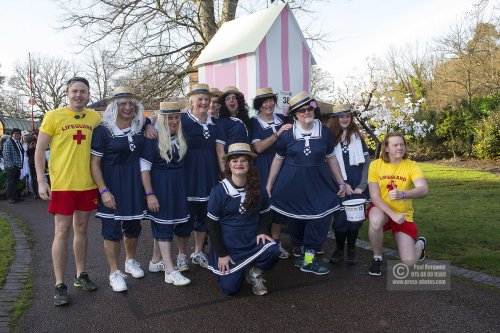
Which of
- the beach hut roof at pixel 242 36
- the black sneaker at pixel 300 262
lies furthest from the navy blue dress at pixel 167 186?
the beach hut roof at pixel 242 36

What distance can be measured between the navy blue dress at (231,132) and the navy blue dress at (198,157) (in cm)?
12

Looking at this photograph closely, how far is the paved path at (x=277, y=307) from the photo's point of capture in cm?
329

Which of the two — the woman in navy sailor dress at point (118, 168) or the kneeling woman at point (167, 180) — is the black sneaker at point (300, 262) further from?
the woman in navy sailor dress at point (118, 168)

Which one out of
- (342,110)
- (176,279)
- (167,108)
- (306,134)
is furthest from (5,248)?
(342,110)

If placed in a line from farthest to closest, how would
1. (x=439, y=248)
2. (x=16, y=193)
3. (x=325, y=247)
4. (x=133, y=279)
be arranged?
(x=16, y=193) → (x=325, y=247) → (x=439, y=248) → (x=133, y=279)

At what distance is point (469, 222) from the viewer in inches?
263

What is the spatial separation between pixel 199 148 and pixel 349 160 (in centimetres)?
164

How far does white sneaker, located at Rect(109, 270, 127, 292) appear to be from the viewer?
13.3 ft

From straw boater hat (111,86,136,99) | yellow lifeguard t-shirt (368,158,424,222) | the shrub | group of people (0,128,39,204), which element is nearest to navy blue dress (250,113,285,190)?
yellow lifeguard t-shirt (368,158,424,222)

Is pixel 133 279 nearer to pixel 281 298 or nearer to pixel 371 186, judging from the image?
pixel 281 298

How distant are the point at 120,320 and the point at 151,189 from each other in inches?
48.2

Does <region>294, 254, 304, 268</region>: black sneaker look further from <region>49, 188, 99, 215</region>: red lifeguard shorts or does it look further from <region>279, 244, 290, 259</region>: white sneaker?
<region>49, 188, 99, 215</region>: red lifeguard shorts

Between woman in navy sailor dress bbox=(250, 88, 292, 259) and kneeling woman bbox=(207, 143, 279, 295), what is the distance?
95cm

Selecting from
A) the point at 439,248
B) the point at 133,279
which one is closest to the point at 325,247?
the point at 439,248
